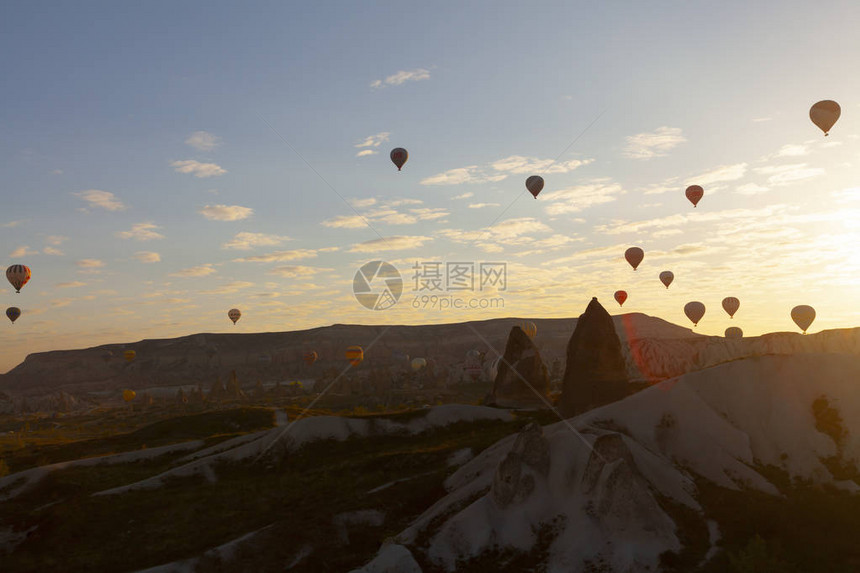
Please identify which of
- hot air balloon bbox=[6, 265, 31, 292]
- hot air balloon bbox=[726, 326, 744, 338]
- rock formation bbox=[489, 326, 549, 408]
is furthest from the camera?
hot air balloon bbox=[726, 326, 744, 338]

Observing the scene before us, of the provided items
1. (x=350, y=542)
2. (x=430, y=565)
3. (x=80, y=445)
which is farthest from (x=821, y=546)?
(x=80, y=445)

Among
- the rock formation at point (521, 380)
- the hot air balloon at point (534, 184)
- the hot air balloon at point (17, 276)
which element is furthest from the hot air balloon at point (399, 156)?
the hot air balloon at point (17, 276)

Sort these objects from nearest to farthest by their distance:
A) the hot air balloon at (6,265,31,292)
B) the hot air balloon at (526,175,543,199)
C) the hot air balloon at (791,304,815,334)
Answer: the hot air balloon at (526,175,543,199)
the hot air balloon at (6,265,31,292)
the hot air balloon at (791,304,815,334)

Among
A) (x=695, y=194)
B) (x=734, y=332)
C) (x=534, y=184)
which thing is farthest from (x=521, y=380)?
(x=734, y=332)

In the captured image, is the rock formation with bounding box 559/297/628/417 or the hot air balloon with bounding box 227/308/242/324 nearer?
the rock formation with bounding box 559/297/628/417

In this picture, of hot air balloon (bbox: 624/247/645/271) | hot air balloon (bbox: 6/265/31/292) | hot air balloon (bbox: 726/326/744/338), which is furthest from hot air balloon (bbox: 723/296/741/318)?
hot air balloon (bbox: 6/265/31/292)

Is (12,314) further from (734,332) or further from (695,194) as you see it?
(734,332)

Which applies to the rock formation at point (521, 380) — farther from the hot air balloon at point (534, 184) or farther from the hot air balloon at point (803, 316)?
the hot air balloon at point (803, 316)

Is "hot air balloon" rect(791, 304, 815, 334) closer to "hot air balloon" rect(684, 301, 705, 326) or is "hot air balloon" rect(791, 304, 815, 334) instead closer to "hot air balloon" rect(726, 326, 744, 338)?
"hot air balloon" rect(684, 301, 705, 326)
